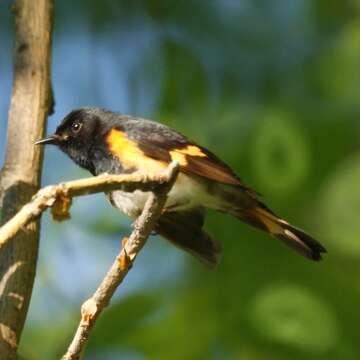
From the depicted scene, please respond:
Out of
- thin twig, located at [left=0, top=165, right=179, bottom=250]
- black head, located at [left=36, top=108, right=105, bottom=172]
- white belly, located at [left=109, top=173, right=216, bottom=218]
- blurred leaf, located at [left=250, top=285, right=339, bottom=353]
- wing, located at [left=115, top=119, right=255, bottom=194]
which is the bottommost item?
blurred leaf, located at [left=250, top=285, right=339, bottom=353]

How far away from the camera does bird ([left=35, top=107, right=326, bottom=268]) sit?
3.32m

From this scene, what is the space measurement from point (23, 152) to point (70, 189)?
0.84 m

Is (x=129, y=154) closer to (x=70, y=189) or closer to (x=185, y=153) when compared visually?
(x=185, y=153)

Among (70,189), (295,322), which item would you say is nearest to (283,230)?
(295,322)

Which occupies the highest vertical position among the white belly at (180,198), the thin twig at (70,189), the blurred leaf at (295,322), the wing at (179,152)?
the thin twig at (70,189)

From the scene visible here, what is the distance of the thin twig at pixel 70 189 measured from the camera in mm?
1848

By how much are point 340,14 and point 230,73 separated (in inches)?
24.9

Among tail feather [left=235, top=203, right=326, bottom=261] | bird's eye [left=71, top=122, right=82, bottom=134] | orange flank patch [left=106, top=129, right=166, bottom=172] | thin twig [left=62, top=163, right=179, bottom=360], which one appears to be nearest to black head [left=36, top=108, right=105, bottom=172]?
bird's eye [left=71, top=122, right=82, bottom=134]

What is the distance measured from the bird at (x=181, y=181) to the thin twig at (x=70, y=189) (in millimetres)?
1132

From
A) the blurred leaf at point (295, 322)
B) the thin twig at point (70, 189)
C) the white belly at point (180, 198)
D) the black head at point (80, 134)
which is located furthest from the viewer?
the black head at point (80, 134)

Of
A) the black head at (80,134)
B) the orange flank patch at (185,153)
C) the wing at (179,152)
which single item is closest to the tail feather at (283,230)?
the wing at (179,152)

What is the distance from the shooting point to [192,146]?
3424 mm

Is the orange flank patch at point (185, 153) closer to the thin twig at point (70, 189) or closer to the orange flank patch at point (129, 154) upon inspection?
the orange flank patch at point (129, 154)

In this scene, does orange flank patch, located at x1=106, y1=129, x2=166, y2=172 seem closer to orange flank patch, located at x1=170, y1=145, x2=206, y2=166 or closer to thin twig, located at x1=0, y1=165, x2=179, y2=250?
orange flank patch, located at x1=170, y1=145, x2=206, y2=166
